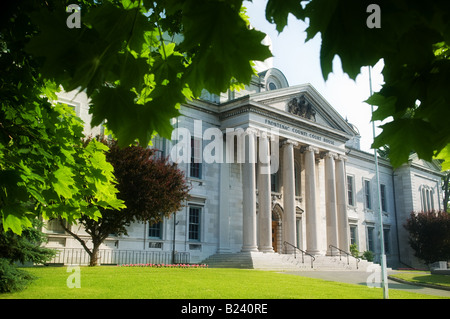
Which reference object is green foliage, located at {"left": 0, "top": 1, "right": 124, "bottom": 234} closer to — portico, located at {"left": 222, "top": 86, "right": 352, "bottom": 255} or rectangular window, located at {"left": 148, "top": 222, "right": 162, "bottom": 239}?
rectangular window, located at {"left": 148, "top": 222, "right": 162, "bottom": 239}

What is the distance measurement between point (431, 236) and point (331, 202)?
57.3ft

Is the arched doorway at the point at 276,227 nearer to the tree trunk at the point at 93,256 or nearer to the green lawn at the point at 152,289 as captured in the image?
the tree trunk at the point at 93,256

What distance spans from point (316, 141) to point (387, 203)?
1912 centimetres

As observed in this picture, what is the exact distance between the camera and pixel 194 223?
92.5 ft

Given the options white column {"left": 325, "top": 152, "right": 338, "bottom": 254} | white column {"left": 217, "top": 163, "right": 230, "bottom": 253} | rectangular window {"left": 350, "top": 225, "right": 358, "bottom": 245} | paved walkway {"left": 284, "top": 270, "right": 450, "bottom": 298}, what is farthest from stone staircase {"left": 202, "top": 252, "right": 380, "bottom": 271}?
rectangular window {"left": 350, "top": 225, "right": 358, "bottom": 245}

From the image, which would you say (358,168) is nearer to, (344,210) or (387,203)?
(387,203)

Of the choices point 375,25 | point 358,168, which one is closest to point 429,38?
point 375,25

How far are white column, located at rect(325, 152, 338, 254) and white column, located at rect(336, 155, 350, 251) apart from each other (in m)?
1.29

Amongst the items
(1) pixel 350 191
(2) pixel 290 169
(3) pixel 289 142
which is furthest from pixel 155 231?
(1) pixel 350 191

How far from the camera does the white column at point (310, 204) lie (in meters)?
Answer: 30.9

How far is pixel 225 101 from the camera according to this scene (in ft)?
99.6

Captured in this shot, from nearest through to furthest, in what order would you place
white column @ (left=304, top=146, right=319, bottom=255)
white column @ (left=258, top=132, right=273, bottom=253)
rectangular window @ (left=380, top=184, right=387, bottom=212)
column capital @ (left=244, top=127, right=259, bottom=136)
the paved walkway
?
the paved walkway < white column @ (left=258, top=132, right=273, bottom=253) < column capital @ (left=244, top=127, right=259, bottom=136) < white column @ (left=304, top=146, right=319, bottom=255) < rectangular window @ (left=380, top=184, right=387, bottom=212)

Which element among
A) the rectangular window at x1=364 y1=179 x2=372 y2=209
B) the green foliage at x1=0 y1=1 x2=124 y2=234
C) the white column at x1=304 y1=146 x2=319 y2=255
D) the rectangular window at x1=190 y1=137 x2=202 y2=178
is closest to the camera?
the green foliage at x1=0 y1=1 x2=124 y2=234

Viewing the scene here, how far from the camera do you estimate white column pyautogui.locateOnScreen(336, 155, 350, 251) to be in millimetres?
33250
